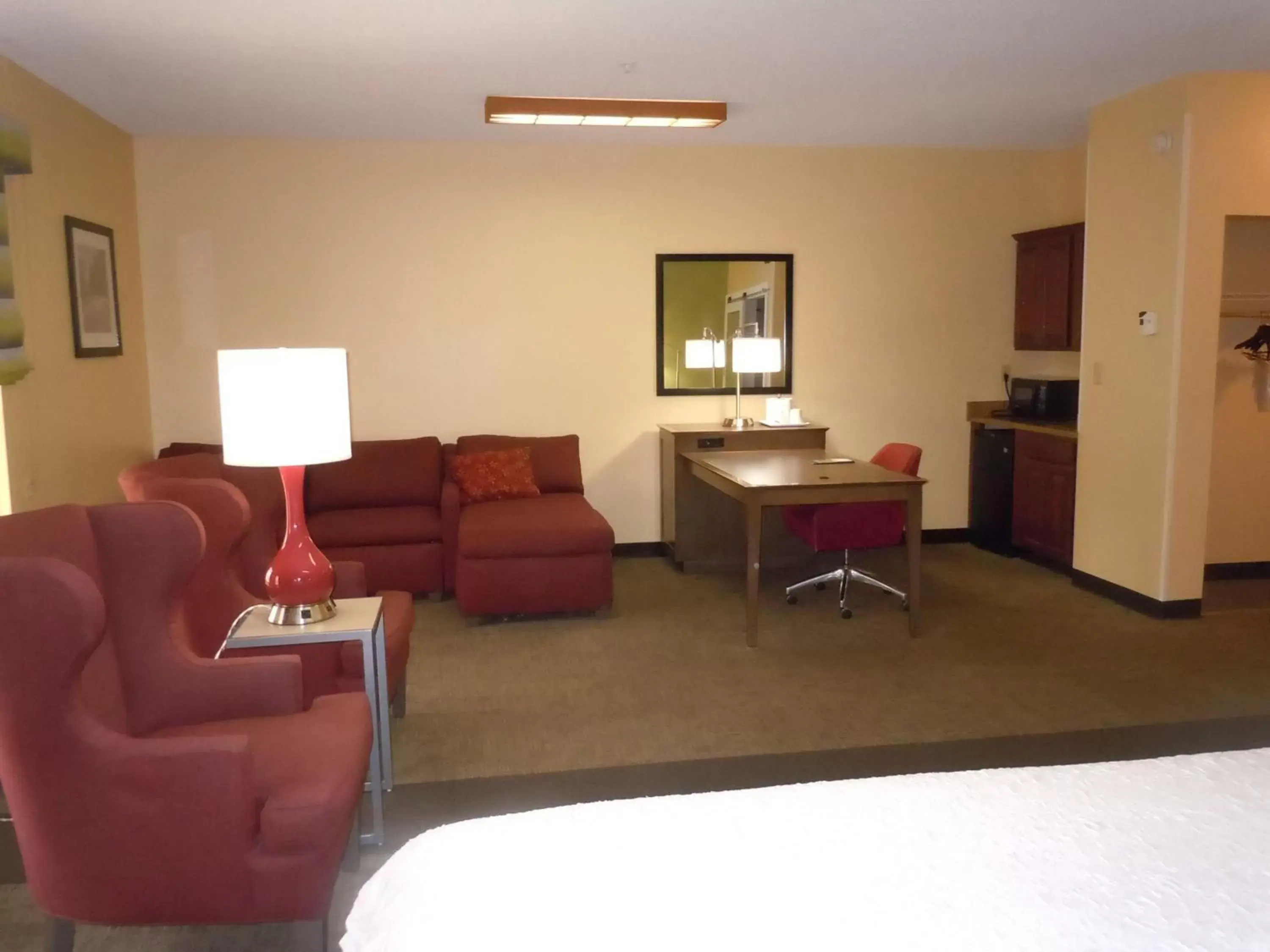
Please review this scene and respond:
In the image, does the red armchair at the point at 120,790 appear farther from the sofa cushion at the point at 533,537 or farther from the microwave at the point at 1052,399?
the microwave at the point at 1052,399

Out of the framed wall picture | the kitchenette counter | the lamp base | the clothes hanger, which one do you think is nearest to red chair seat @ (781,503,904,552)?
the kitchenette counter

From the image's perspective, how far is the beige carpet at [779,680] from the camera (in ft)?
11.5

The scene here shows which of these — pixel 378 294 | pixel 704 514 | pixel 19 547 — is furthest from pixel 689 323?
pixel 19 547

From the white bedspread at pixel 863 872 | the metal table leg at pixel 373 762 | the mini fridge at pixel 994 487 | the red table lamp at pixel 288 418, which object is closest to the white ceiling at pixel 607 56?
the red table lamp at pixel 288 418

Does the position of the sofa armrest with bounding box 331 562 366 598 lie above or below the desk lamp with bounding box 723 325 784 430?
below

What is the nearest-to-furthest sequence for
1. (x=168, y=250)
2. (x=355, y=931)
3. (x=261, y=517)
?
1. (x=355, y=931)
2. (x=261, y=517)
3. (x=168, y=250)

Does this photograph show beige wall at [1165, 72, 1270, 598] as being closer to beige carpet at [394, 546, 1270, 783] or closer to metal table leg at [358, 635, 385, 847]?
beige carpet at [394, 546, 1270, 783]

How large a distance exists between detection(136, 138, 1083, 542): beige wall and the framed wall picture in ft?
1.90

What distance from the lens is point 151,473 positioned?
3061mm

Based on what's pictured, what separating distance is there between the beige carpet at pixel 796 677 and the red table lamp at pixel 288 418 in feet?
2.85

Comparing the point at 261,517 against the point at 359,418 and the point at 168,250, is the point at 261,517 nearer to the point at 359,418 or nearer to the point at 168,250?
the point at 359,418

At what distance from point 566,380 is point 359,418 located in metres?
1.32

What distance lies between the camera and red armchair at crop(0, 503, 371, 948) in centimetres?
192

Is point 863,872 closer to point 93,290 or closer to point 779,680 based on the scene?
point 779,680
